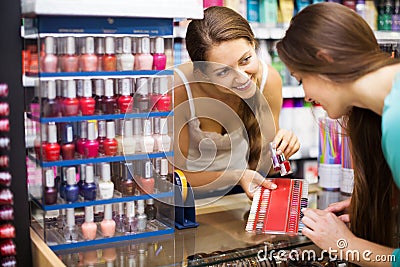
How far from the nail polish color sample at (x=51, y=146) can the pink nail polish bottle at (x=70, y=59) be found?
0.15m

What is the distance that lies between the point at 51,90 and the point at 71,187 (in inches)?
10.0

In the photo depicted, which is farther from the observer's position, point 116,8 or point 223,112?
point 223,112

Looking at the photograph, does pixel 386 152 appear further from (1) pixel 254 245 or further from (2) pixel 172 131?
(2) pixel 172 131

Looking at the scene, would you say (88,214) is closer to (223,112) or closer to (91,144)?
(91,144)

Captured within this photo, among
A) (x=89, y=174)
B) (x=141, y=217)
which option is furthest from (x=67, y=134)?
(x=141, y=217)

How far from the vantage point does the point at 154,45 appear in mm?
1550

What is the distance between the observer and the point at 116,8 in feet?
4.76

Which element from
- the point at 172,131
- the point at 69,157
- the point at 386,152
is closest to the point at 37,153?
the point at 69,157

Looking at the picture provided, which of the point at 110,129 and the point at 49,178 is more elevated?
the point at 110,129

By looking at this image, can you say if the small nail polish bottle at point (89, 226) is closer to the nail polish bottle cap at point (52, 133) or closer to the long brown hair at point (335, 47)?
the nail polish bottle cap at point (52, 133)

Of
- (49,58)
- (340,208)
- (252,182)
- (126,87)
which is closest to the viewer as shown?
(49,58)

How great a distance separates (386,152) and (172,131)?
0.61 meters

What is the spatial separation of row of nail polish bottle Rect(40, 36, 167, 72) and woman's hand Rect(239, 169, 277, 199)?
49cm

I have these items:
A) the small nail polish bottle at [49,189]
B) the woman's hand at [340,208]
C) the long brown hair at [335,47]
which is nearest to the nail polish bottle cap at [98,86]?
the small nail polish bottle at [49,189]
